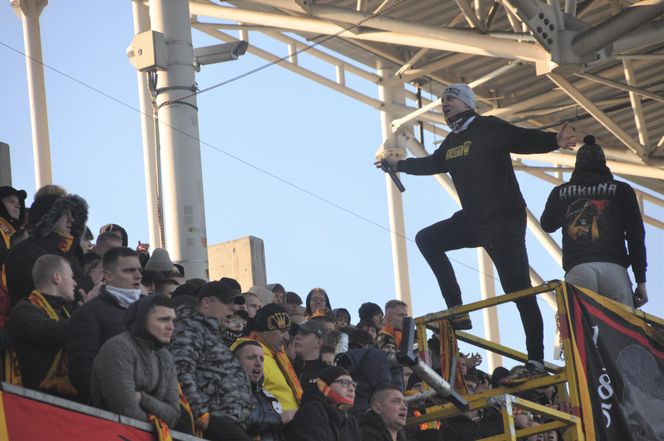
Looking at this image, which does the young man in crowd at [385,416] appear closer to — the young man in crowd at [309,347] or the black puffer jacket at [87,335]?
the young man in crowd at [309,347]

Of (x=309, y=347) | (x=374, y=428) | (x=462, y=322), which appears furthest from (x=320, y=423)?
(x=462, y=322)

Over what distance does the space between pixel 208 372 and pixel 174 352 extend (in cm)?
28

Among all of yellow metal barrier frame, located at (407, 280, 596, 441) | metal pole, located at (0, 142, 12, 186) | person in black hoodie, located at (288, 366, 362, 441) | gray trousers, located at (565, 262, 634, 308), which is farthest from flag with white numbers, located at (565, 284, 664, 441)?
metal pole, located at (0, 142, 12, 186)

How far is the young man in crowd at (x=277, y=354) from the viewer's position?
958 cm

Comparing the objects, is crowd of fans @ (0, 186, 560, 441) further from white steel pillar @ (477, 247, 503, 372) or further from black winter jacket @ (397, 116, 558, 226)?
white steel pillar @ (477, 247, 503, 372)

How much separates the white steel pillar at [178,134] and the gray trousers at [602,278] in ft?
19.0

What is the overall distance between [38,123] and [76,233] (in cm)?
1054

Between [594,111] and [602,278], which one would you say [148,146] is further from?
[602,278]

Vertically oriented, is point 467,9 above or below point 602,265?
above

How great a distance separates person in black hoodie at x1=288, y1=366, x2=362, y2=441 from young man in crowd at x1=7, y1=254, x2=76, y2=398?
6.01 feet

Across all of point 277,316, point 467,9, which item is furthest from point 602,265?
point 467,9

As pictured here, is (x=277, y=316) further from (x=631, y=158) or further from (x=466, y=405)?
(x=631, y=158)

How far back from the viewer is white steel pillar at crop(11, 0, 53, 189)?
1936 cm

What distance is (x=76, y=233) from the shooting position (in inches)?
370
